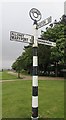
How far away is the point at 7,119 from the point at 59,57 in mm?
26449

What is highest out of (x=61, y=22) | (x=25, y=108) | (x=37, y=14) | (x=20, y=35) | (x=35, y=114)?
(x=61, y=22)

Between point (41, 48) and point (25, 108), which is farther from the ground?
point (41, 48)

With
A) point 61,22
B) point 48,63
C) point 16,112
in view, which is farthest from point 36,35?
point 48,63

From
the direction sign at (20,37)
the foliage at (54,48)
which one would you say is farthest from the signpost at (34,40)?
the foliage at (54,48)

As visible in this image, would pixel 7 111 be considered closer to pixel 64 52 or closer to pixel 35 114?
pixel 35 114

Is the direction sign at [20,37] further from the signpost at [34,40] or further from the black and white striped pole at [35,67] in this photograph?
the black and white striped pole at [35,67]

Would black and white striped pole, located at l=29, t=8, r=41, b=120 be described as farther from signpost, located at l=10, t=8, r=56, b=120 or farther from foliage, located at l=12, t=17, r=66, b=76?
foliage, located at l=12, t=17, r=66, b=76

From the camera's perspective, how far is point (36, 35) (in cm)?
591

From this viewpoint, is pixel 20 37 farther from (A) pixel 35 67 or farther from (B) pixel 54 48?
(B) pixel 54 48

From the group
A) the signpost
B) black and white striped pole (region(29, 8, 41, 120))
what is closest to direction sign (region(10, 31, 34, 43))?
the signpost

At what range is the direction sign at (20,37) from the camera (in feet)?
18.5

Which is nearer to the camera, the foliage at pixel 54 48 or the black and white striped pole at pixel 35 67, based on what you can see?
the black and white striped pole at pixel 35 67

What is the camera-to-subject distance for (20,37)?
5770 mm

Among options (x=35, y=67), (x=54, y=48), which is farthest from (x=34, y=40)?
(x=54, y=48)
